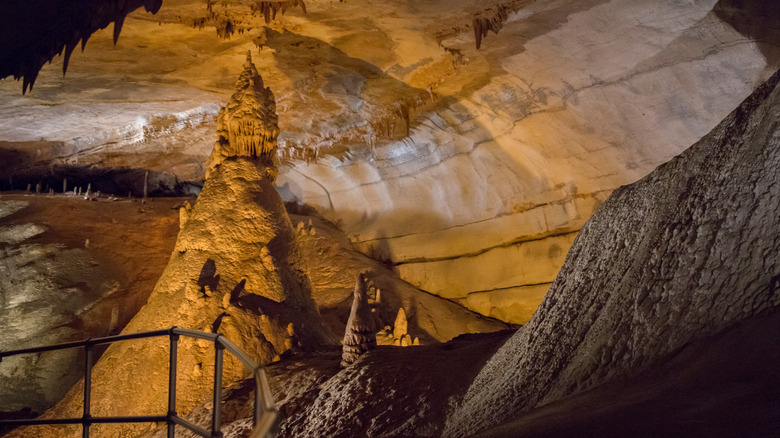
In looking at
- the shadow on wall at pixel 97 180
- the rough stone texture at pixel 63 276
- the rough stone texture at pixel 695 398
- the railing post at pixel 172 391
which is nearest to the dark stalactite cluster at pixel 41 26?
the railing post at pixel 172 391

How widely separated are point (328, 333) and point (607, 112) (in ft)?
20.9

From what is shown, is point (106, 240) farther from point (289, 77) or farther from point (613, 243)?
point (613, 243)

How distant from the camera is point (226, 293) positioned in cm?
721

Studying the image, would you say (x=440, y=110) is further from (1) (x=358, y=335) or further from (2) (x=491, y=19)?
(1) (x=358, y=335)

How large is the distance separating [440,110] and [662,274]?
9011 millimetres

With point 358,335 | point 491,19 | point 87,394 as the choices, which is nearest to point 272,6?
point 491,19

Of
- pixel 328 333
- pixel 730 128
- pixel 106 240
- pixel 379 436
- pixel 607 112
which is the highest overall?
pixel 607 112

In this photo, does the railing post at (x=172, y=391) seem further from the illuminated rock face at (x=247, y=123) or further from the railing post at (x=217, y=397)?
the illuminated rock face at (x=247, y=123)

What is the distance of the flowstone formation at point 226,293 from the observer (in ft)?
22.1

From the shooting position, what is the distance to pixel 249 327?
23.0 feet

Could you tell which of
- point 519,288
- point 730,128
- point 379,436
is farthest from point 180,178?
point 730,128

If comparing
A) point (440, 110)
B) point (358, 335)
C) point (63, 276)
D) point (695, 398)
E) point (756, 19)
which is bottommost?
point (695, 398)

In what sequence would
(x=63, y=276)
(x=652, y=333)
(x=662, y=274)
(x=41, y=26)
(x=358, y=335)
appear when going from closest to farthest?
(x=652, y=333)
(x=662, y=274)
(x=41, y=26)
(x=358, y=335)
(x=63, y=276)

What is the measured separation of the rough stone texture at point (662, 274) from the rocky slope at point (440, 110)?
5.17 metres
